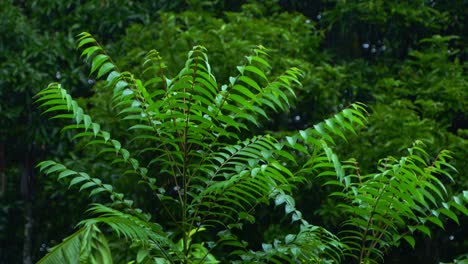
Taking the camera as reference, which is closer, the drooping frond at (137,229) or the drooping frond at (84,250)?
the drooping frond at (84,250)

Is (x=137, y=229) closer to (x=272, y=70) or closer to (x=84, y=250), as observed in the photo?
(x=84, y=250)

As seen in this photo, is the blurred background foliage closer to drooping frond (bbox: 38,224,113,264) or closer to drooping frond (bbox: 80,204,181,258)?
drooping frond (bbox: 80,204,181,258)

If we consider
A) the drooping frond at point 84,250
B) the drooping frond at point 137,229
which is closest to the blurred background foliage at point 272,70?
the drooping frond at point 137,229

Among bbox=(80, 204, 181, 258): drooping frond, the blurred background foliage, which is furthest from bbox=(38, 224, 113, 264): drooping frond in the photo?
the blurred background foliage

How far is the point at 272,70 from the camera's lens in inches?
361

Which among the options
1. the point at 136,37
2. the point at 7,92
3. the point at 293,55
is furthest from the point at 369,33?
the point at 7,92

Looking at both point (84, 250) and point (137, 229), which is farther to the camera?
point (137, 229)

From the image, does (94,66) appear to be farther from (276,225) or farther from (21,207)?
(21,207)

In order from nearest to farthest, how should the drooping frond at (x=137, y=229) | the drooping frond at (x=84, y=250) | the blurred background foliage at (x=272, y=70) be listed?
the drooping frond at (x=84, y=250) → the drooping frond at (x=137, y=229) → the blurred background foliage at (x=272, y=70)

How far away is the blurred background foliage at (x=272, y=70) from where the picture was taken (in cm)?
871

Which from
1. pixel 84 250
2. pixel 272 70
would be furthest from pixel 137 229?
pixel 272 70

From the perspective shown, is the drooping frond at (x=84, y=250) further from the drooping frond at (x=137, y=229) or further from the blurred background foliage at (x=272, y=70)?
the blurred background foliage at (x=272, y=70)

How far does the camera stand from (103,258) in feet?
12.7

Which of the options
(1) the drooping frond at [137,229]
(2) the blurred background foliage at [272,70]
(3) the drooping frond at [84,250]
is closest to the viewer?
(3) the drooping frond at [84,250]
